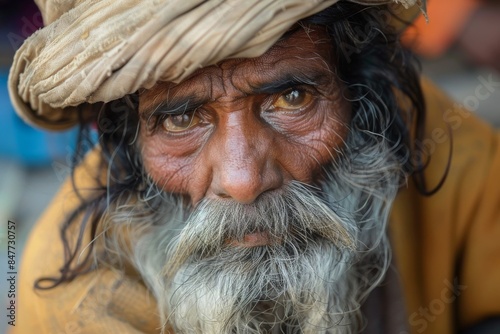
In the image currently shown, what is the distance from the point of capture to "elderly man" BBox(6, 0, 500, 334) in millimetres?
1388

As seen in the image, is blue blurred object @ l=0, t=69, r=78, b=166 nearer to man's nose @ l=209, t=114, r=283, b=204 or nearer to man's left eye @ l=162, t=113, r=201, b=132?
man's left eye @ l=162, t=113, r=201, b=132

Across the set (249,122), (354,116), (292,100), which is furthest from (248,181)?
(354,116)

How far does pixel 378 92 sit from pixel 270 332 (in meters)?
0.62

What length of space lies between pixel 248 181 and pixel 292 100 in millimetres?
234

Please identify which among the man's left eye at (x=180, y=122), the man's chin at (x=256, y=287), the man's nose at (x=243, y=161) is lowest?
the man's chin at (x=256, y=287)

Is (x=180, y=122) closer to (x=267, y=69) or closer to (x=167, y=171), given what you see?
(x=167, y=171)

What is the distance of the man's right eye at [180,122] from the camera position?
61.2 inches

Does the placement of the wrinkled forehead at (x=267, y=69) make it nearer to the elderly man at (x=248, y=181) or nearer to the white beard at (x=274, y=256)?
the elderly man at (x=248, y=181)

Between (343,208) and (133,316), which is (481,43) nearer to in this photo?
(343,208)

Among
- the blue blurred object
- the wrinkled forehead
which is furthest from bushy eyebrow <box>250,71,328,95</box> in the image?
the blue blurred object

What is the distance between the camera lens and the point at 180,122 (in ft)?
5.16

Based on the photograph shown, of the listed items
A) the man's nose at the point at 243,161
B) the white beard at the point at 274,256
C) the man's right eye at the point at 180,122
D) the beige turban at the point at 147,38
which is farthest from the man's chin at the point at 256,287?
the beige turban at the point at 147,38

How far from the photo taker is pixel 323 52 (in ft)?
5.09

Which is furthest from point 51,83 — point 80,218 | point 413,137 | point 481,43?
point 481,43
